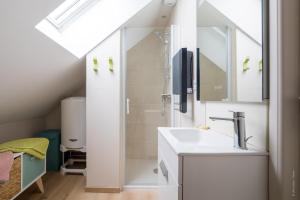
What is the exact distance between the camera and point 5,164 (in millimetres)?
1835

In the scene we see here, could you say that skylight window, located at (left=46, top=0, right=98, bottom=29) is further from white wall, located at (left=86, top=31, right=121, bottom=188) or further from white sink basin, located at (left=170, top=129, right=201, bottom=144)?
white sink basin, located at (left=170, top=129, right=201, bottom=144)

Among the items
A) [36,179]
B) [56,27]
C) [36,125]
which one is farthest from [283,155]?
[36,125]

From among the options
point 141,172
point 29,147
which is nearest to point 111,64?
point 29,147

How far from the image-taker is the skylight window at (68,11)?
214cm

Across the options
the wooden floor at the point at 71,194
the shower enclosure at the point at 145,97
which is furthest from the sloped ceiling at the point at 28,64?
the wooden floor at the point at 71,194

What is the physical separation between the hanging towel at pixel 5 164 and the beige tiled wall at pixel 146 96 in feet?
4.53

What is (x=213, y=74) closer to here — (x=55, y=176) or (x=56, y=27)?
(x=56, y=27)

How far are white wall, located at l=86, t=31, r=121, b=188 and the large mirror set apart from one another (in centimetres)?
119

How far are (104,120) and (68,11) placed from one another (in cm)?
131

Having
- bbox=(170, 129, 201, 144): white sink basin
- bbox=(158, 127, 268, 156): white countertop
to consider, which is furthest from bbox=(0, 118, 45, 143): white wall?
bbox=(158, 127, 268, 156): white countertop

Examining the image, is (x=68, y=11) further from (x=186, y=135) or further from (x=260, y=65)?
Result: (x=260, y=65)

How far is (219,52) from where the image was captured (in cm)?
155

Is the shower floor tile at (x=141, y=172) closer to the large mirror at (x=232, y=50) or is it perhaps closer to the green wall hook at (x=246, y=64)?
the large mirror at (x=232, y=50)

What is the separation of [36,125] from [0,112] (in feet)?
4.23
